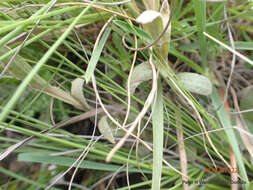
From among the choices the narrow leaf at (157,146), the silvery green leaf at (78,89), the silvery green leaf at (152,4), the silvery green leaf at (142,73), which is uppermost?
the silvery green leaf at (152,4)

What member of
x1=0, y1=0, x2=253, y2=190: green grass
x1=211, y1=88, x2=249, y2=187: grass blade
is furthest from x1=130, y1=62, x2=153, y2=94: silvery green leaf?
x1=211, y1=88, x2=249, y2=187: grass blade

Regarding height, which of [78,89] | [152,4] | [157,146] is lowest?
[157,146]

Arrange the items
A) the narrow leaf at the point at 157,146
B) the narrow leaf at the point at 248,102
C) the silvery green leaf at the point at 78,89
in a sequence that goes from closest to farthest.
A: the narrow leaf at the point at 157,146, the silvery green leaf at the point at 78,89, the narrow leaf at the point at 248,102

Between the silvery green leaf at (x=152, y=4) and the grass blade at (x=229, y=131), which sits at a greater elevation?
the silvery green leaf at (x=152, y=4)

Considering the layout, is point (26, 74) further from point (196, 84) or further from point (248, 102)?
point (248, 102)

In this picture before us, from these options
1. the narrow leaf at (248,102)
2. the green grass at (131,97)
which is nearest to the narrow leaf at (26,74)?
the green grass at (131,97)

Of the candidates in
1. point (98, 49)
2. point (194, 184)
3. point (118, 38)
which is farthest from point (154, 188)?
point (118, 38)

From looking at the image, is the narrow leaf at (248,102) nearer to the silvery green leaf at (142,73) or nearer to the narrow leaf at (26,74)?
the silvery green leaf at (142,73)

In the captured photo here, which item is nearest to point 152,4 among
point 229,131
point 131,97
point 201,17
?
point 201,17

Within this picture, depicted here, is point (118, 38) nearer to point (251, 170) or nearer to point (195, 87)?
point (195, 87)

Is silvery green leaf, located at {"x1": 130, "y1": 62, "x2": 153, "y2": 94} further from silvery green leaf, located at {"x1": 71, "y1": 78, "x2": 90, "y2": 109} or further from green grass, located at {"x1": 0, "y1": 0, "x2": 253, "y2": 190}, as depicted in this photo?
silvery green leaf, located at {"x1": 71, "y1": 78, "x2": 90, "y2": 109}

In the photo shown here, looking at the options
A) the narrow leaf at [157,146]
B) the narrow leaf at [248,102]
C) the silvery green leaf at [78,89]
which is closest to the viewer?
the narrow leaf at [157,146]

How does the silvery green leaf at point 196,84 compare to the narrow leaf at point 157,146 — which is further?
the silvery green leaf at point 196,84
